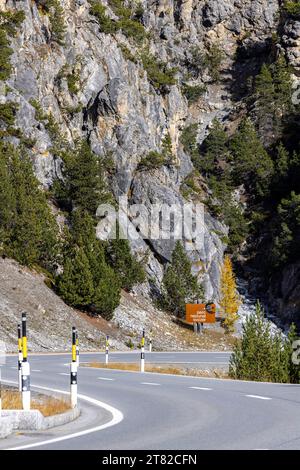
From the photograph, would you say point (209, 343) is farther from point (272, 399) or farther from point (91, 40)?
point (272, 399)

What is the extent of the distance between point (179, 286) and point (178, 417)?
54.7m

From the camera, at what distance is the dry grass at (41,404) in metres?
11.5

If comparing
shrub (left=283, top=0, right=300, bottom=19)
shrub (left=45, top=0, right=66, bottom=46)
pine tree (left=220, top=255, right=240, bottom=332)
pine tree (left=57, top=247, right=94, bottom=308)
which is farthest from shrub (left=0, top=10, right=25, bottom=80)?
shrub (left=283, top=0, right=300, bottom=19)

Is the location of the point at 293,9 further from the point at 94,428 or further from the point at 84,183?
the point at 94,428

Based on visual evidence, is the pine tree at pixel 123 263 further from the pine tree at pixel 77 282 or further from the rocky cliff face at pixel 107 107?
the pine tree at pixel 77 282

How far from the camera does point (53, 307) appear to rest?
48812 millimetres

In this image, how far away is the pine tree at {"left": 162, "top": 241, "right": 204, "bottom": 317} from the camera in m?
65.8

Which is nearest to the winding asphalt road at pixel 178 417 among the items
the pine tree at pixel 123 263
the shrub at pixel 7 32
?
the pine tree at pixel 123 263

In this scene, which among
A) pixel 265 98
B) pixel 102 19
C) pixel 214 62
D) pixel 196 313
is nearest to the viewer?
pixel 196 313

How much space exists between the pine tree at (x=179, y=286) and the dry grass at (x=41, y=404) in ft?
170

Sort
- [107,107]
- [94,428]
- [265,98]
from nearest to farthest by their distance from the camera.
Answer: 1. [94,428]
2. [107,107]
3. [265,98]

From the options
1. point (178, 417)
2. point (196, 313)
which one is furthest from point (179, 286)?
point (178, 417)

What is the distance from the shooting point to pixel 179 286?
66.1m

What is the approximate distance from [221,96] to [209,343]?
222 feet
